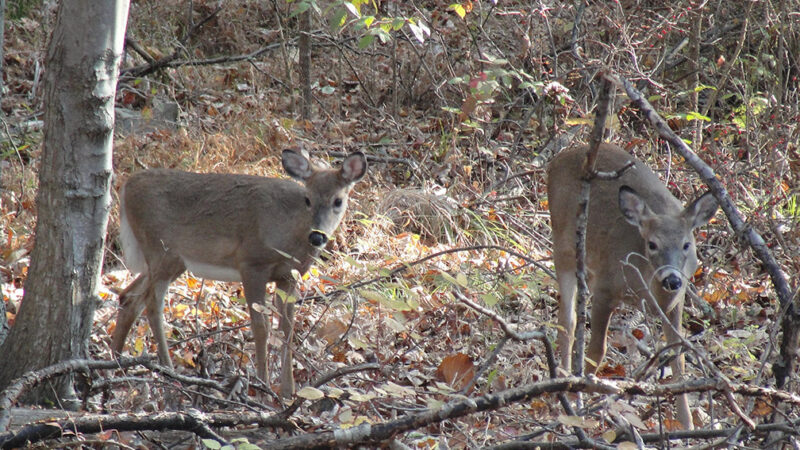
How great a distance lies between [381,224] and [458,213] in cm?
77

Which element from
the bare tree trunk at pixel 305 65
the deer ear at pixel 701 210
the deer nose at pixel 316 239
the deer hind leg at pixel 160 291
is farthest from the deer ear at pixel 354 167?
the bare tree trunk at pixel 305 65

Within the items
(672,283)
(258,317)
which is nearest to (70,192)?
(258,317)

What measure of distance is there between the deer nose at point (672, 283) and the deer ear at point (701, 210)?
532 mm

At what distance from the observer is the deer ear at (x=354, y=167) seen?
664cm

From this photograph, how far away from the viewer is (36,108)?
388 inches

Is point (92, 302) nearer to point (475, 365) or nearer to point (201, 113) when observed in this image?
point (475, 365)

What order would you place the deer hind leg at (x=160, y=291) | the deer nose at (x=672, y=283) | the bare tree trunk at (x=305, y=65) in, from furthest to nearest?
the bare tree trunk at (x=305, y=65) → the deer hind leg at (x=160, y=291) → the deer nose at (x=672, y=283)

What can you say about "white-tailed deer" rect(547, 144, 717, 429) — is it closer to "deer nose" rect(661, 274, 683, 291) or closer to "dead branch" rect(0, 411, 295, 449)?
"deer nose" rect(661, 274, 683, 291)

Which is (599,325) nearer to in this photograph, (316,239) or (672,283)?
(672,283)

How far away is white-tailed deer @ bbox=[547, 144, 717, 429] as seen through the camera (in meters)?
5.57

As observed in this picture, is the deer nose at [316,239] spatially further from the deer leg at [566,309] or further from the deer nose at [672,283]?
the deer nose at [672,283]

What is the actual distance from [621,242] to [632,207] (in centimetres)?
29

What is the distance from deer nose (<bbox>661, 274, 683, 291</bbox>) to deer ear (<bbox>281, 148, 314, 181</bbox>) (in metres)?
2.84

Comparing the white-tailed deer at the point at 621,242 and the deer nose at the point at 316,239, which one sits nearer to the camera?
the white-tailed deer at the point at 621,242
